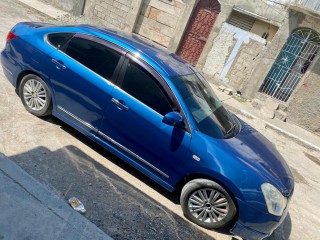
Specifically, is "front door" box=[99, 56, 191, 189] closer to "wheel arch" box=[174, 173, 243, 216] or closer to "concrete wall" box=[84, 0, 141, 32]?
"wheel arch" box=[174, 173, 243, 216]

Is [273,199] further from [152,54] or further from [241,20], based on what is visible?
[241,20]

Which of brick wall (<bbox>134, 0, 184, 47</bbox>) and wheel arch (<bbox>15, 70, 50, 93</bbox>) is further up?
brick wall (<bbox>134, 0, 184, 47</bbox>)

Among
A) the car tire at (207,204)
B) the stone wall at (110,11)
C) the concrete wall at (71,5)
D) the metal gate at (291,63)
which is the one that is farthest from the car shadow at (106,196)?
the concrete wall at (71,5)

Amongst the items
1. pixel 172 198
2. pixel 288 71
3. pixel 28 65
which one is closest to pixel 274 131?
pixel 288 71

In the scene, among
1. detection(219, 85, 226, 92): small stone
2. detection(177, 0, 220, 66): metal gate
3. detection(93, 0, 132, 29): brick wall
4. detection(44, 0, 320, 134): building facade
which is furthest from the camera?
detection(93, 0, 132, 29): brick wall

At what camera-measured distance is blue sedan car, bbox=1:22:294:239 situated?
344cm

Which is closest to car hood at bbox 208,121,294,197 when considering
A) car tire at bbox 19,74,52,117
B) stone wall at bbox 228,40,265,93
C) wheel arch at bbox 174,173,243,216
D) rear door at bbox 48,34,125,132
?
wheel arch at bbox 174,173,243,216

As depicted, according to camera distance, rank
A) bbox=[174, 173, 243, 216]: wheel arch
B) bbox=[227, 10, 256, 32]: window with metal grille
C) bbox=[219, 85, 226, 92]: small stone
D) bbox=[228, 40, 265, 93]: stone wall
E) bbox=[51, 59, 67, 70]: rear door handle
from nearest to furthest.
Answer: bbox=[174, 173, 243, 216]: wheel arch, bbox=[51, 59, 67, 70]: rear door handle, bbox=[228, 40, 265, 93]: stone wall, bbox=[227, 10, 256, 32]: window with metal grille, bbox=[219, 85, 226, 92]: small stone

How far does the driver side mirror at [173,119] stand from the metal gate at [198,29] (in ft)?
27.9

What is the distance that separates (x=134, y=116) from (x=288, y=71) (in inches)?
337

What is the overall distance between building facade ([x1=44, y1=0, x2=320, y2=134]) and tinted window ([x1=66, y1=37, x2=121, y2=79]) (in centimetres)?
763

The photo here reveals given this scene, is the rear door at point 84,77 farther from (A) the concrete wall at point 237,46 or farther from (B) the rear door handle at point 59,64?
(A) the concrete wall at point 237,46

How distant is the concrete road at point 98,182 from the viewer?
334 cm

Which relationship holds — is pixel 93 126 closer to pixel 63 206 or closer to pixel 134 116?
pixel 134 116
